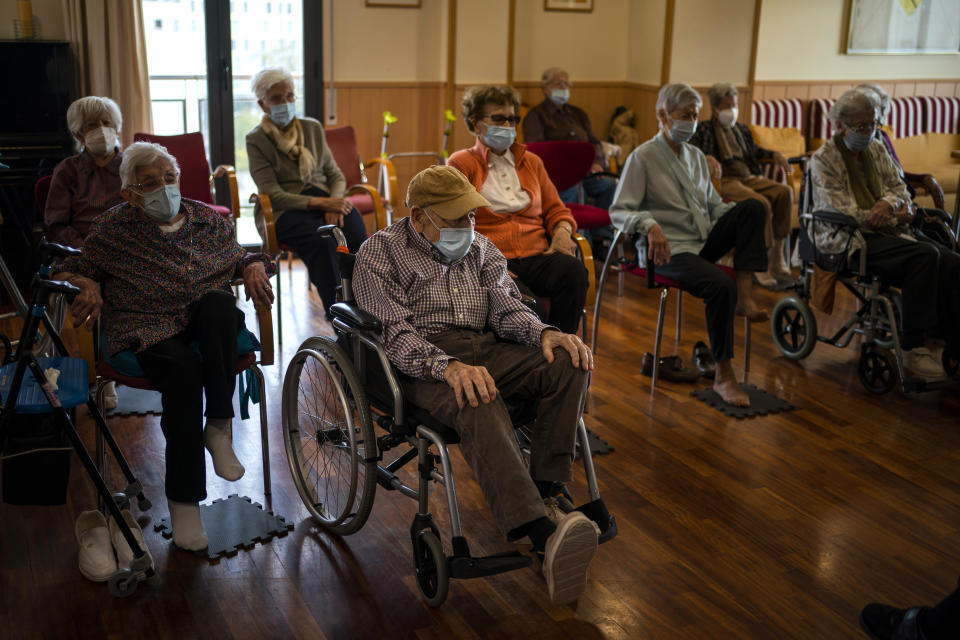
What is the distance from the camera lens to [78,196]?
3.75 m

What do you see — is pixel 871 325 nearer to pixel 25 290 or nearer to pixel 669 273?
pixel 669 273

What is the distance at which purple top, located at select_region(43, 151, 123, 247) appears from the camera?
371cm

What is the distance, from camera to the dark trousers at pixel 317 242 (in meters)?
4.20

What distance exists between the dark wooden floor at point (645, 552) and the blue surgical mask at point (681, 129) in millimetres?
1130

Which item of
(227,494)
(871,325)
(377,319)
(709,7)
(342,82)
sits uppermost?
(709,7)

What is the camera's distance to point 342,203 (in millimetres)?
4324

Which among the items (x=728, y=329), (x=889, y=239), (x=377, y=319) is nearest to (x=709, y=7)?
(x=889, y=239)

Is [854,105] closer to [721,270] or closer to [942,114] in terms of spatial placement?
[721,270]

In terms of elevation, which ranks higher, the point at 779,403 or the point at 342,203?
the point at 342,203

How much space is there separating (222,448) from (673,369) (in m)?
2.07

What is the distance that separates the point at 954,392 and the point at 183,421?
3165 mm

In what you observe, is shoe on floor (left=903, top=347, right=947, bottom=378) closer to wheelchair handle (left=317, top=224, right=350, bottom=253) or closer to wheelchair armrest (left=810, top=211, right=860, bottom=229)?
wheelchair armrest (left=810, top=211, right=860, bottom=229)

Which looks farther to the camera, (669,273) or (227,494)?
(669,273)

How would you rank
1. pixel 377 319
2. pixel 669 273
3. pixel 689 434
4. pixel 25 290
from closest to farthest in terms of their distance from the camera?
1. pixel 377 319
2. pixel 689 434
3. pixel 669 273
4. pixel 25 290
